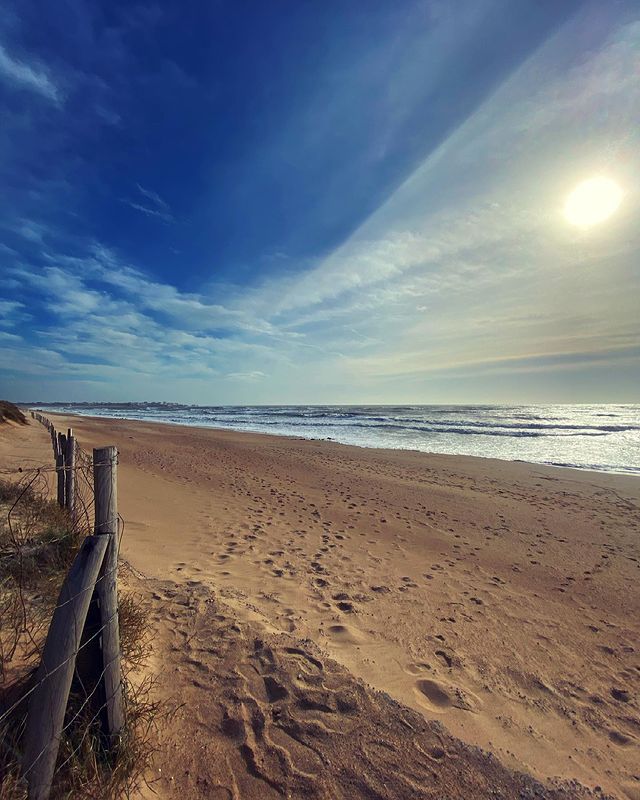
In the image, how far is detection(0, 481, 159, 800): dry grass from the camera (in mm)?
2201

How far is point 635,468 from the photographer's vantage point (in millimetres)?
15906

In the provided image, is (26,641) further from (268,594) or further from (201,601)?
(268,594)

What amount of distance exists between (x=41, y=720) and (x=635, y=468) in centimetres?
2000

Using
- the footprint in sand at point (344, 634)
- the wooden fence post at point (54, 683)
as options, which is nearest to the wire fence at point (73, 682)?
the wooden fence post at point (54, 683)

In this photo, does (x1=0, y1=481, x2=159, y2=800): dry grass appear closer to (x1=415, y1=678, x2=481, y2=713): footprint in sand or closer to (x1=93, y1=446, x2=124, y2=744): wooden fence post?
(x1=93, y1=446, x2=124, y2=744): wooden fence post

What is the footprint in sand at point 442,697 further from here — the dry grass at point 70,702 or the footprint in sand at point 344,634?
the dry grass at point 70,702

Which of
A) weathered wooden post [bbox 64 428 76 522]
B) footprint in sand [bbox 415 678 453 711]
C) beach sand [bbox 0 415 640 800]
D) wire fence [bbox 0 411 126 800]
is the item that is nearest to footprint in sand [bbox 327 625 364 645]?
beach sand [bbox 0 415 640 800]

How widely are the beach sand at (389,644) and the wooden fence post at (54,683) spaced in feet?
2.41

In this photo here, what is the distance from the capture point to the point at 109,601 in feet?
8.11

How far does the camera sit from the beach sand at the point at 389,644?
2.70m

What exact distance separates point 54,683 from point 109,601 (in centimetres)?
45

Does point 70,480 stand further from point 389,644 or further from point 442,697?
point 442,697

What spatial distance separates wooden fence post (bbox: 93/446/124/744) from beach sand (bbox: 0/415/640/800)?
0.54 m

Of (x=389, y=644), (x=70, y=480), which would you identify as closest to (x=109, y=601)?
(x=389, y=644)
